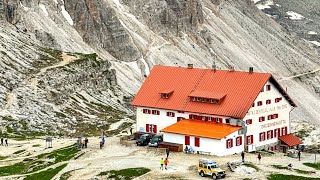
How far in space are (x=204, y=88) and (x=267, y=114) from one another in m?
9.38

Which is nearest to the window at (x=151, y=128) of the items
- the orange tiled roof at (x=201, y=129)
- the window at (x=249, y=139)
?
the orange tiled roof at (x=201, y=129)

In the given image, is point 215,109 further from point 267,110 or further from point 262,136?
point 262,136

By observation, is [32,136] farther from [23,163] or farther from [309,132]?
[309,132]

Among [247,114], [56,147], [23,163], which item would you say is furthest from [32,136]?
[247,114]

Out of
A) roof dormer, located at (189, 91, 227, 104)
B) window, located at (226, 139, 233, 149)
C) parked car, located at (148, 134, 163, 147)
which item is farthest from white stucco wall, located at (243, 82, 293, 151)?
parked car, located at (148, 134, 163, 147)

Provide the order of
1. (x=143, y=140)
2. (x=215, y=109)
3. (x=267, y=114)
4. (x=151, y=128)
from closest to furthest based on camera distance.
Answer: (x=215, y=109) → (x=143, y=140) → (x=267, y=114) → (x=151, y=128)

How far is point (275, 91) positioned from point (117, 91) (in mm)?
73686

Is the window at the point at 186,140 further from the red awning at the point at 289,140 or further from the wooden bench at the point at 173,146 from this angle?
the red awning at the point at 289,140

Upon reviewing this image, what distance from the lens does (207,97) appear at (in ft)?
290

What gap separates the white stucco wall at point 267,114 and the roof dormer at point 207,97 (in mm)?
4461

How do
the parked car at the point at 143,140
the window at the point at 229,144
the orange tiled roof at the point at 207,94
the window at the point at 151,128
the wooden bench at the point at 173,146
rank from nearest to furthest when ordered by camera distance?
the window at the point at 229,144 → the wooden bench at the point at 173,146 → the orange tiled roof at the point at 207,94 → the parked car at the point at 143,140 → the window at the point at 151,128

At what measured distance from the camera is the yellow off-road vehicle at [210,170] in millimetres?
67562

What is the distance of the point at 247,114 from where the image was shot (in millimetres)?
85750

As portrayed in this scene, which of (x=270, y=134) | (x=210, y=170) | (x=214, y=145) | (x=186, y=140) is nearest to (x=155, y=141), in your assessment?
(x=186, y=140)
